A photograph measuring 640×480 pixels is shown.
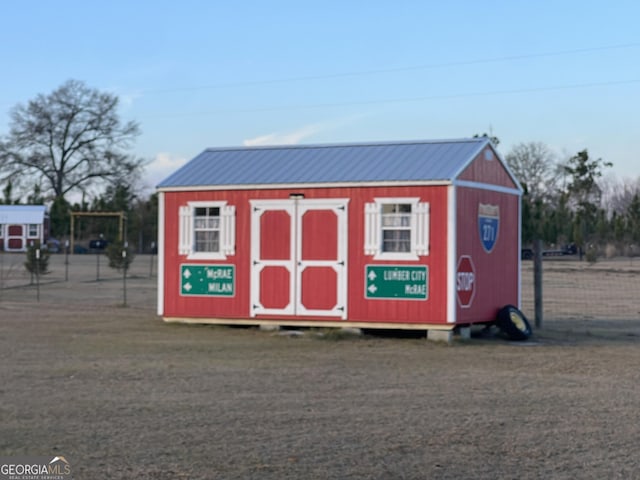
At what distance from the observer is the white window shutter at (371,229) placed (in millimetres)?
16859

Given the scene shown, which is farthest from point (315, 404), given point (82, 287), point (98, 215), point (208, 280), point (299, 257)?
point (98, 215)

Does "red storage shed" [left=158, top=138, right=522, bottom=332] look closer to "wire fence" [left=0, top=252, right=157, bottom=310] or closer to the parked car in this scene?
"wire fence" [left=0, top=252, right=157, bottom=310]

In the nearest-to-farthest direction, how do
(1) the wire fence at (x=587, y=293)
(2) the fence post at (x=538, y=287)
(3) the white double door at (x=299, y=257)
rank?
(3) the white double door at (x=299, y=257) → (2) the fence post at (x=538, y=287) → (1) the wire fence at (x=587, y=293)

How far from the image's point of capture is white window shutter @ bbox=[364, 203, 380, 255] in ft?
55.3

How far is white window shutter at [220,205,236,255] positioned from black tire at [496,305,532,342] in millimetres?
4642

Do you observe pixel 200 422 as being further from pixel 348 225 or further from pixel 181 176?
pixel 181 176

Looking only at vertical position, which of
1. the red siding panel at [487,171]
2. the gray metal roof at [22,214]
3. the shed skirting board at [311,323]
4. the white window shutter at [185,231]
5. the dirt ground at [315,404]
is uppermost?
the gray metal roof at [22,214]

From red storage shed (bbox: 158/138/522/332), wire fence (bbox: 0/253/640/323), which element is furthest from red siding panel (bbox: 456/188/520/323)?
wire fence (bbox: 0/253/640/323)

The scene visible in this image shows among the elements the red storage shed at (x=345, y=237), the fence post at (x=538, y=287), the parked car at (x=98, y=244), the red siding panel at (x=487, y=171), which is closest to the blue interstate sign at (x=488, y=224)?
the red storage shed at (x=345, y=237)

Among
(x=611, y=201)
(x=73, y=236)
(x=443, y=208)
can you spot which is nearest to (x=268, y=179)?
(x=443, y=208)

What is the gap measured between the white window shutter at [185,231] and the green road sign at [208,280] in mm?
313

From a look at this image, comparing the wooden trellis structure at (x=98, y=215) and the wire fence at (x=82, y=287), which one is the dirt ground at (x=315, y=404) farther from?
the wooden trellis structure at (x=98, y=215)

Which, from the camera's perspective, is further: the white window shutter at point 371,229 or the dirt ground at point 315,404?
the white window shutter at point 371,229

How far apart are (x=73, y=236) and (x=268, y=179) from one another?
55.1m
